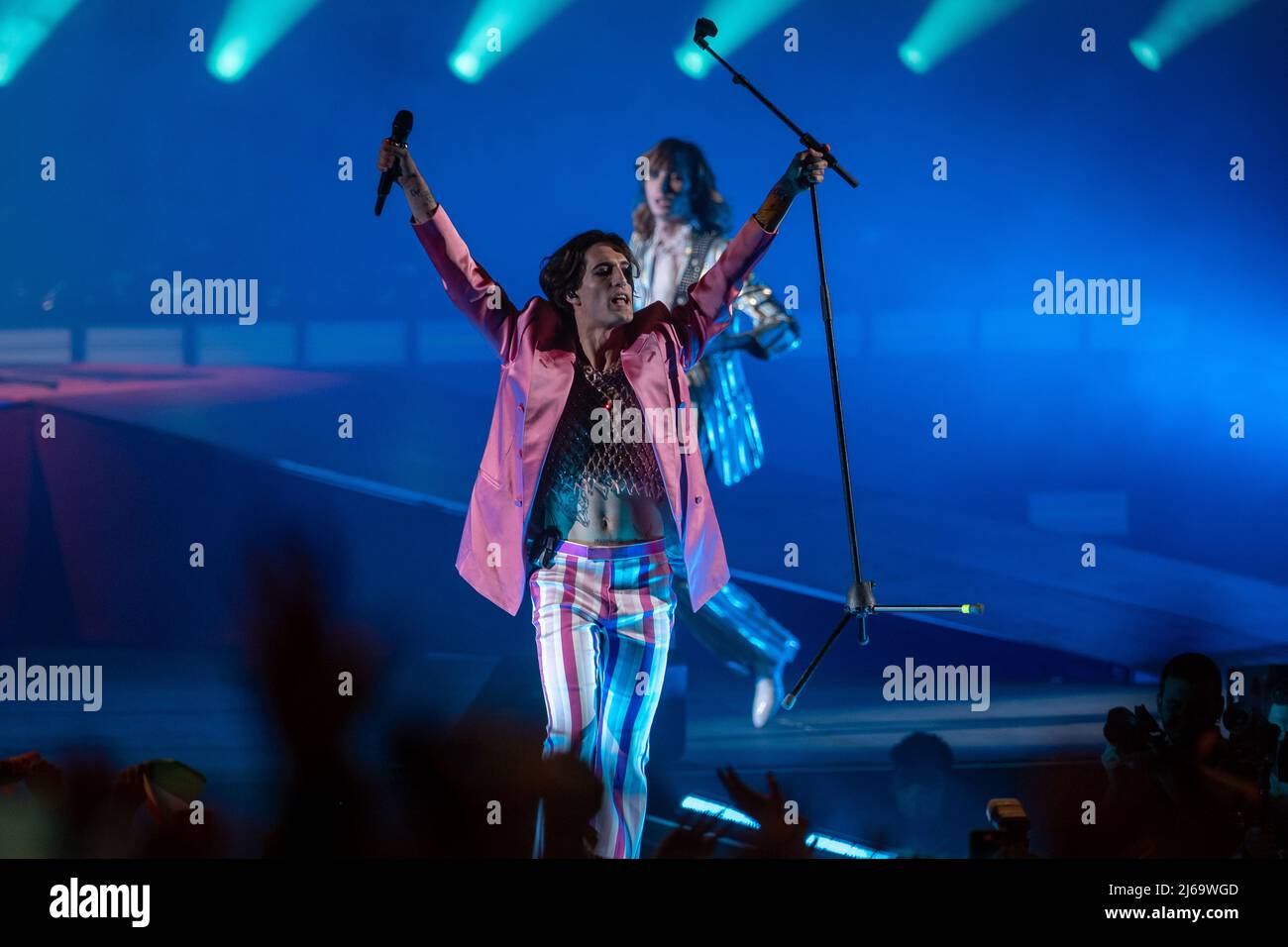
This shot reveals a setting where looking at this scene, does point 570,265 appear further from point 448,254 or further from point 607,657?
point 607,657

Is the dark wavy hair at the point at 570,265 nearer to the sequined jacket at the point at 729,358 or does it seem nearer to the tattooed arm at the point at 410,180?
the sequined jacket at the point at 729,358

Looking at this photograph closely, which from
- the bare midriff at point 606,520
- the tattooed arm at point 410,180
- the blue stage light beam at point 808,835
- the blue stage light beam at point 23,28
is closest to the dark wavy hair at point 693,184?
the tattooed arm at point 410,180

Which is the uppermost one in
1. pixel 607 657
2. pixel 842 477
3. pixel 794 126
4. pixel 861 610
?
pixel 794 126

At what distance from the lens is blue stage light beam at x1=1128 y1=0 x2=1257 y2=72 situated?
4.61 meters

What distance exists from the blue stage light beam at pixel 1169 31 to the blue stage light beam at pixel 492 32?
1868 mm

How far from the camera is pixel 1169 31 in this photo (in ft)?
15.1

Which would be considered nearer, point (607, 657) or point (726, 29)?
point (607, 657)

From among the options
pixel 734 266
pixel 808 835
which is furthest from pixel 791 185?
pixel 808 835

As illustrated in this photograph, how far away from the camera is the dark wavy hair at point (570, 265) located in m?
4.32

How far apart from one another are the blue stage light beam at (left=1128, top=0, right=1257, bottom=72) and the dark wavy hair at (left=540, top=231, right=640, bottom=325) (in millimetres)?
1809

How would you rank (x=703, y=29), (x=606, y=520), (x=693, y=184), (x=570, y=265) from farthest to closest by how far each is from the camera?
(x=693, y=184)
(x=703, y=29)
(x=570, y=265)
(x=606, y=520)

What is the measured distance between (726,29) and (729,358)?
1060mm

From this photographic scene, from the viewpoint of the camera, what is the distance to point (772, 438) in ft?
15.2
